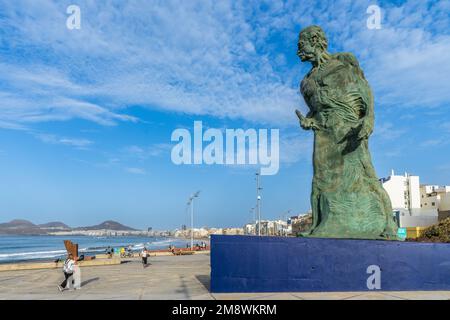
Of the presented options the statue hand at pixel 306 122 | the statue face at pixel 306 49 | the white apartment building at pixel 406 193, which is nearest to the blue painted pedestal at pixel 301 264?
the statue hand at pixel 306 122

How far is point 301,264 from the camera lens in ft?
32.7

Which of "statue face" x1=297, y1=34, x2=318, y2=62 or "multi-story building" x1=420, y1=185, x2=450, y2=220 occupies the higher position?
"statue face" x1=297, y1=34, x2=318, y2=62

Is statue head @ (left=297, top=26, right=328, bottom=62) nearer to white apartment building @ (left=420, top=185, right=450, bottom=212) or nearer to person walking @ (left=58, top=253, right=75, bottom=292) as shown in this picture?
person walking @ (left=58, top=253, right=75, bottom=292)

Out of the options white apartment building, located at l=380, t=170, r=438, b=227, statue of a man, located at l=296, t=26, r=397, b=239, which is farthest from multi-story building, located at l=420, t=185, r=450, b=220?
statue of a man, located at l=296, t=26, r=397, b=239

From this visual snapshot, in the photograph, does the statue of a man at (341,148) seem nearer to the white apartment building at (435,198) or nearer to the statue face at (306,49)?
the statue face at (306,49)

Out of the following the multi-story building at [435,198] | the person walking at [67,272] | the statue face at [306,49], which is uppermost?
the statue face at [306,49]

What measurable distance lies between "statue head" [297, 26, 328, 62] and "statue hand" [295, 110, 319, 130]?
5.26 ft

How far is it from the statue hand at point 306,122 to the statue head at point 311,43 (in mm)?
1604

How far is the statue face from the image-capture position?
1155 cm

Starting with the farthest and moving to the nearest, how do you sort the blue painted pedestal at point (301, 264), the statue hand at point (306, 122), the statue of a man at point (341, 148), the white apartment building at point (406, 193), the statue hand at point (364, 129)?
the white apartment building at point (406, 193) < the statue hand at point (306, 122) < the statue of a man at point (341, 148) < the statue hand at point (364, 129) < the blue painted pedestal at point (301, 264)

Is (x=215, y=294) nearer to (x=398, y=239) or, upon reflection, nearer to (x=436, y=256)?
(x=398, y=239)

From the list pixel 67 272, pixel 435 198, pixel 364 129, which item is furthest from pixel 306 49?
pixel 435 198

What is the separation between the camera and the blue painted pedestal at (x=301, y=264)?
32.4ft
